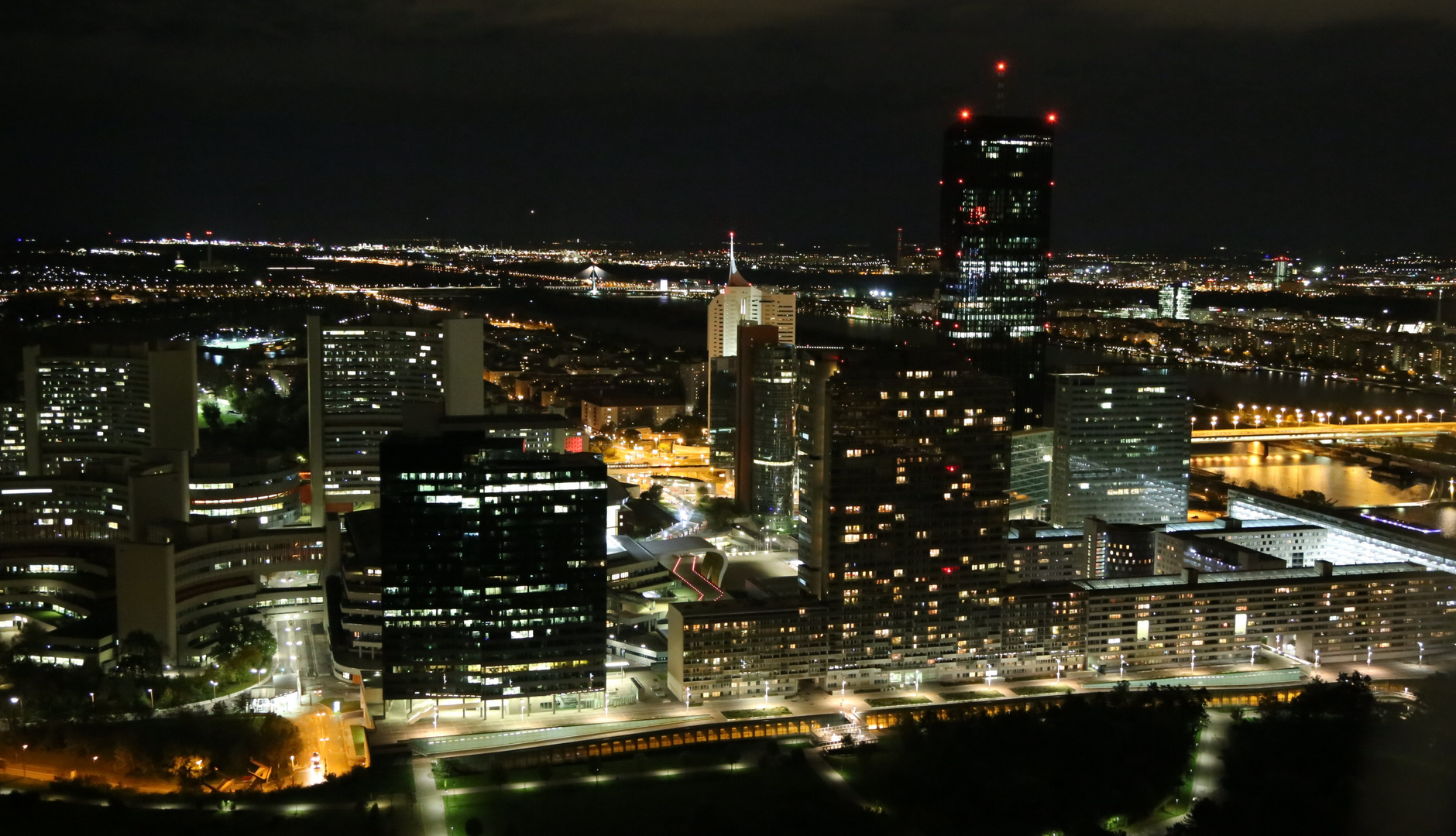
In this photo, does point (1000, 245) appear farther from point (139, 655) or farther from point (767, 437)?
point (139, 655)

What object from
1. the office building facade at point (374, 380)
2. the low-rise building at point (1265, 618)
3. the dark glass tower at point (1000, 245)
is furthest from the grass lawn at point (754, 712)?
the dark glass tower at point (1000, 245)

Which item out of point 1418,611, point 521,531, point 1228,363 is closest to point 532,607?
point 521,531

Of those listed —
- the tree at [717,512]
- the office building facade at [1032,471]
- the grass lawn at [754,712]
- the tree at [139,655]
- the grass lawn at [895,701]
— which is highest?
the office building facade at [1032,471]

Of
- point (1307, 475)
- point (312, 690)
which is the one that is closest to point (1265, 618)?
point (312, 690)

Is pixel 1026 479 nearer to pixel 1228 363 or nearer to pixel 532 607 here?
pixel 532 607

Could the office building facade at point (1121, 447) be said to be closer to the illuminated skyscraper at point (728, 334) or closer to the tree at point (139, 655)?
the illuminated skyscraper at point (728, 334)

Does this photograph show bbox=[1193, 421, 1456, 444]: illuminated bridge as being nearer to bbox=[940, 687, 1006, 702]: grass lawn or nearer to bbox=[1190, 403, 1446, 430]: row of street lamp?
bbox=[1190, 403, 1446, 430]: row of street lamp

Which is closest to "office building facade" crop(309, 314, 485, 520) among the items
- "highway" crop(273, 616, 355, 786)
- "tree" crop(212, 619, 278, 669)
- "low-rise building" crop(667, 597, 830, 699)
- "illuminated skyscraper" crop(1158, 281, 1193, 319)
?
"highway" crop(273, 616, 355, 786)
